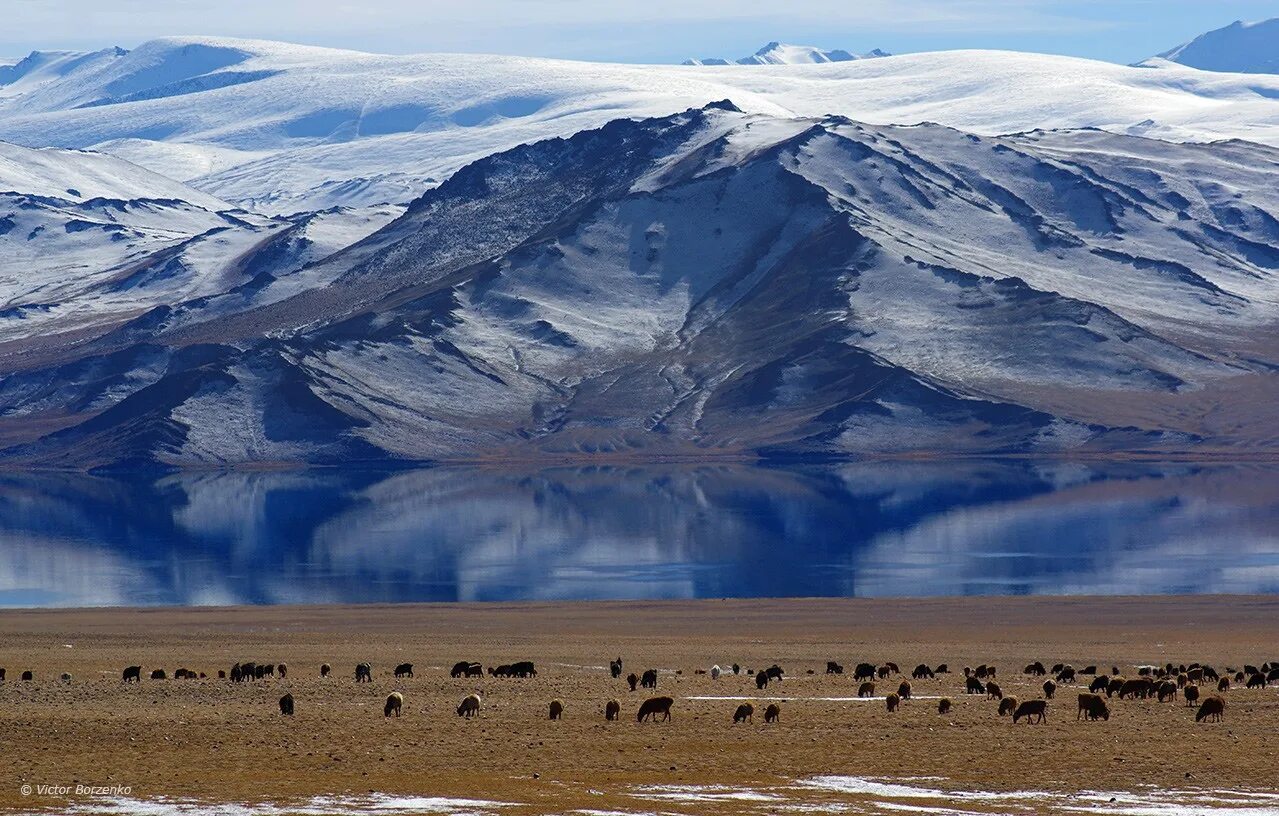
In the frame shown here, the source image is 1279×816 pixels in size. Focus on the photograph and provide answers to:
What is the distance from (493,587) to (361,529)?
43072mm

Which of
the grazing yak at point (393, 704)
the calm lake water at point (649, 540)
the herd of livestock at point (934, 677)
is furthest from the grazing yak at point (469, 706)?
the calm lake water at point (649, 540)

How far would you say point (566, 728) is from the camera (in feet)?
143

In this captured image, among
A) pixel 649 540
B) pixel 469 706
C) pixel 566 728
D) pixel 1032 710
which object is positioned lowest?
pixel 566 728

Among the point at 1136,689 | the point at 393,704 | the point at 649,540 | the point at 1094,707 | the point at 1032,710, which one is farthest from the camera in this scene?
the point at 649,540

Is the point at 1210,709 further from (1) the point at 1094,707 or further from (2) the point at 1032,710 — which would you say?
(2) the point at 1032,710

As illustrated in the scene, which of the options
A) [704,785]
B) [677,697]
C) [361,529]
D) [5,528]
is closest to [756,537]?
[361,529]

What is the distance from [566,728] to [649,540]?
98.8 m

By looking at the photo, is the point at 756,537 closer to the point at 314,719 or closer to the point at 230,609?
the point at 230,609

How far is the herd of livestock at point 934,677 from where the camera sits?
148 ft

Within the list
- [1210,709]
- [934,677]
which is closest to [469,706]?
[1210,709]

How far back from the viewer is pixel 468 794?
35.4 metres

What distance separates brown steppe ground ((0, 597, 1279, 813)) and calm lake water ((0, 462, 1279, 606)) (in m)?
33.8

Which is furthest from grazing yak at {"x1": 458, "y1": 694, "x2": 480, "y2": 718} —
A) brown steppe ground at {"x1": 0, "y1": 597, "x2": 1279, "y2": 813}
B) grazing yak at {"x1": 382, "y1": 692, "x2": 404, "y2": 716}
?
grazing yak at {"x1": 382, "y1": 692, "x2": 404, "y2": 716}

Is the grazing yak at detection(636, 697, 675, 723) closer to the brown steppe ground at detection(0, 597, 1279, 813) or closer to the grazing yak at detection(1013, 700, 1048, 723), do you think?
the brown steppe ground at detection(0, 597, 1279, 813)
